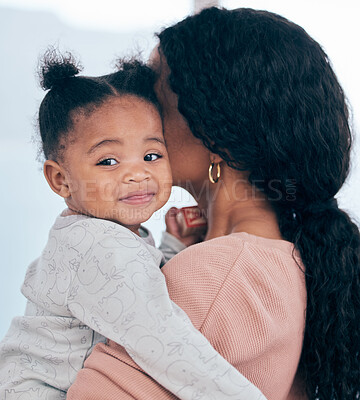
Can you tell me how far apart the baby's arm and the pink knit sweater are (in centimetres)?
4

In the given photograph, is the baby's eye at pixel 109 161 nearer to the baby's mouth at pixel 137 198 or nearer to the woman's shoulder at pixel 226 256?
the baby's mouth at pixel 137 198

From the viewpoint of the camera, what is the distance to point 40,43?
1.93m

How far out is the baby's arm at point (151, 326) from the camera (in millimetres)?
779

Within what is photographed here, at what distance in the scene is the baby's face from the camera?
1.07 meters

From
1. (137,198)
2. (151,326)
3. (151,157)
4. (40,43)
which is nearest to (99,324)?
(151,326)

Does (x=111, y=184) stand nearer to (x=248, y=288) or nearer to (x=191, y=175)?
(x=191, y=175)

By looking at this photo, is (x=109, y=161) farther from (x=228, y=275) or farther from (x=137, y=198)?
(x=228, y=275)

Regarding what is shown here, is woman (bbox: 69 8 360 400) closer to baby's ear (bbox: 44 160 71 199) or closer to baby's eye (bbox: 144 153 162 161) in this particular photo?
baby's eye (bbox: 144 153 162 161)

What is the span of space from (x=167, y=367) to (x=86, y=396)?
0.51 ft

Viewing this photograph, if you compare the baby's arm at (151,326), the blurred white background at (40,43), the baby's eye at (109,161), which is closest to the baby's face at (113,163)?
the baby's eye at (109,161)

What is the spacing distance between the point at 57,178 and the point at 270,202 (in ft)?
1.73

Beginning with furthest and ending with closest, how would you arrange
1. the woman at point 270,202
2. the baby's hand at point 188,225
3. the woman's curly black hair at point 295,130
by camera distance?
the baby's hand at point 188,225, the woman's curly black hair at point 295,130, the woman at point 270,202

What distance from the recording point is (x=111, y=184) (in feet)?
3.49

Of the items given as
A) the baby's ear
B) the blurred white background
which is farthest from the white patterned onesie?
the blurred white background
